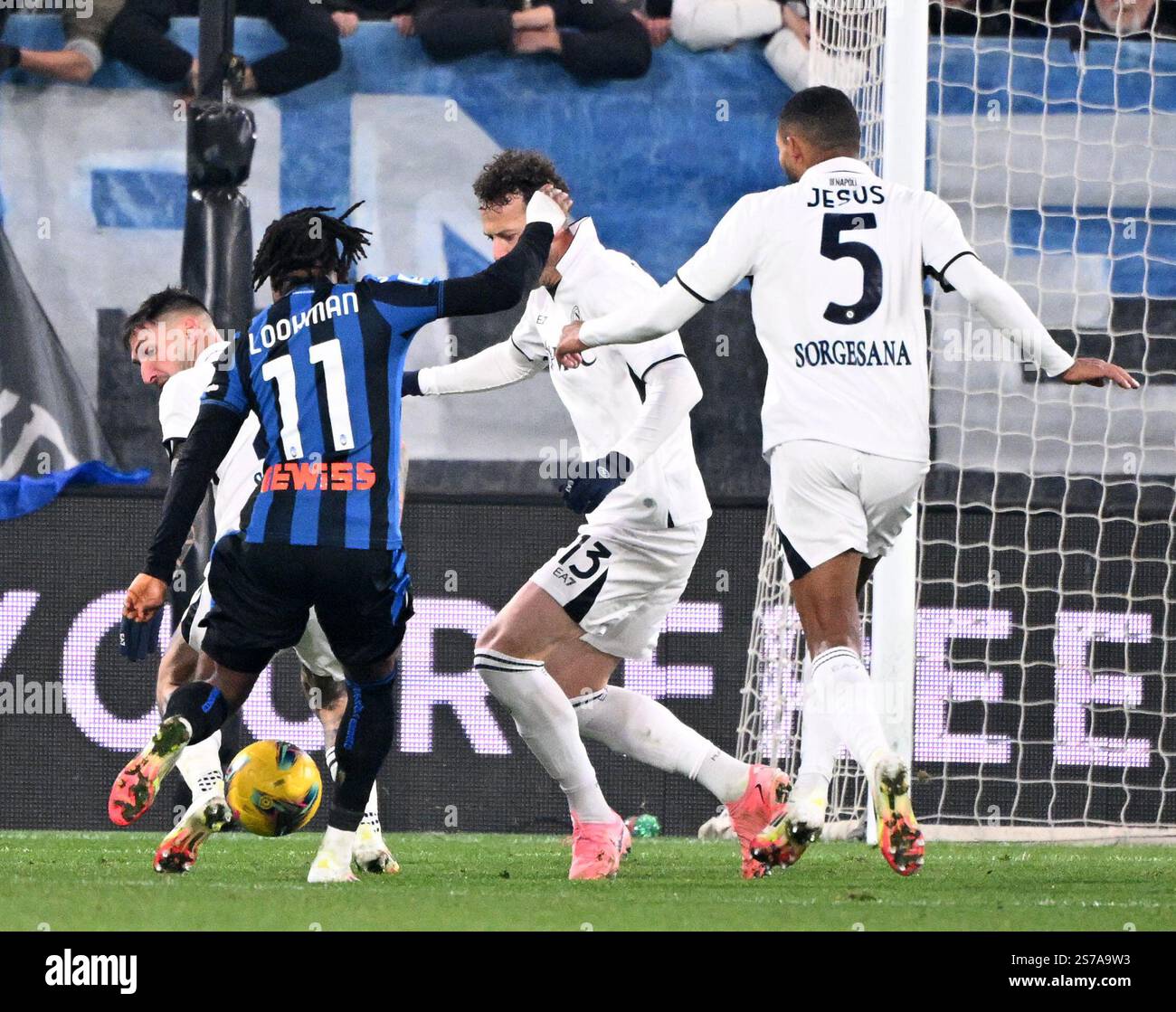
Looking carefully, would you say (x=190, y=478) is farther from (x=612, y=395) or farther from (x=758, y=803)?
(x=758, y=803)

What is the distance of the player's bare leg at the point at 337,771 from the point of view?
5.62 meters

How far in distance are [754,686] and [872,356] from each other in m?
3.22

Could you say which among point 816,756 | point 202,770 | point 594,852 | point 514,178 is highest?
point 514,178

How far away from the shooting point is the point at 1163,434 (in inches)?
347

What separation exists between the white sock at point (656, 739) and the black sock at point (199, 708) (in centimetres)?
125

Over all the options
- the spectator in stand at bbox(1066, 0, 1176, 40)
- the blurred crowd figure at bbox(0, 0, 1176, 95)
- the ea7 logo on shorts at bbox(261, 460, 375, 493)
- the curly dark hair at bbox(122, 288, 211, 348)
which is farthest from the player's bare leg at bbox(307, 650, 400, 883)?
the spectator in stand at bbox(1066, 0, 1176, 40)

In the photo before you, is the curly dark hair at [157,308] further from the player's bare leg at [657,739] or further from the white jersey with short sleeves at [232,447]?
the player's bare leg at [657,739]

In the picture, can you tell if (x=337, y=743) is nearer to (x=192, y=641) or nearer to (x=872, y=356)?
(x=192, y=641)

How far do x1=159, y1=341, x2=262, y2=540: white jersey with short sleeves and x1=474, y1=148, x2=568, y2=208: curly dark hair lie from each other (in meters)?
1.05

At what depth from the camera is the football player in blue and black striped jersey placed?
16.2 ft

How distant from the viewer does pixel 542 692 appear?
5.58m

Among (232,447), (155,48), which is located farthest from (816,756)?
(155,48)

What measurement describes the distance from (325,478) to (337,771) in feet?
2.60
